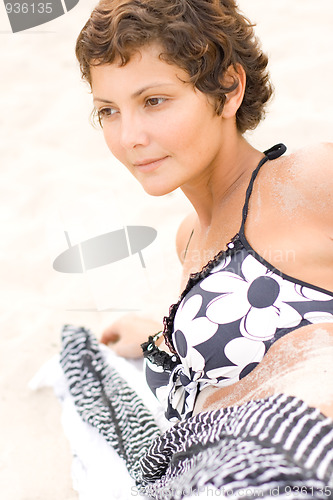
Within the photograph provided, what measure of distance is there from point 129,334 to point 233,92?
1.26 m

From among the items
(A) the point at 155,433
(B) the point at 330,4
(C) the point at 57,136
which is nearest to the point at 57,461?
(A) the point at 155,433

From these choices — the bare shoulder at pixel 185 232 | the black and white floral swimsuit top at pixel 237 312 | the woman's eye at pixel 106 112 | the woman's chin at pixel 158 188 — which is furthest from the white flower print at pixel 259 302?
the bare shoulder at pixel 185 232

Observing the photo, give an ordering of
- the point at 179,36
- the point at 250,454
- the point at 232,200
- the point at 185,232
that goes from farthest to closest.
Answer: the point at 185,232, the point at 232,200, the point at 179,36, the point at 250,454

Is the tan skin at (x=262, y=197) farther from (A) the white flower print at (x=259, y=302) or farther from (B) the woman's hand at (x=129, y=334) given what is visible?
(B) the woman's hand at (x=129, y=334)

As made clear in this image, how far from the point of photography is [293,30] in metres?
4.23

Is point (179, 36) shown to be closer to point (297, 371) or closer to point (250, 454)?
point (297, 371)

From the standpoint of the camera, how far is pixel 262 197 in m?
1.46

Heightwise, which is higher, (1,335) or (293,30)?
(293,30)

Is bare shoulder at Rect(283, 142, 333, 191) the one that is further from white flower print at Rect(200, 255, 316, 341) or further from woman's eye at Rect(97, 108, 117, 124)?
woman's eye at Rect(97, 108, 117, 124)

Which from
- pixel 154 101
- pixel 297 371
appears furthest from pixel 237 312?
pixel 154 101

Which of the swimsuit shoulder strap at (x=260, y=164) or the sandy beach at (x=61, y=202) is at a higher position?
the swimsuit shoulder strap at (x=260, y=164)

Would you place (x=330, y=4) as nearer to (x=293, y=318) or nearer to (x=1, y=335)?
(x=1, y=335)

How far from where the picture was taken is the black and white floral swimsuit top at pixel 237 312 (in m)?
1.32

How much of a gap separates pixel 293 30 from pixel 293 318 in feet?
11.5
